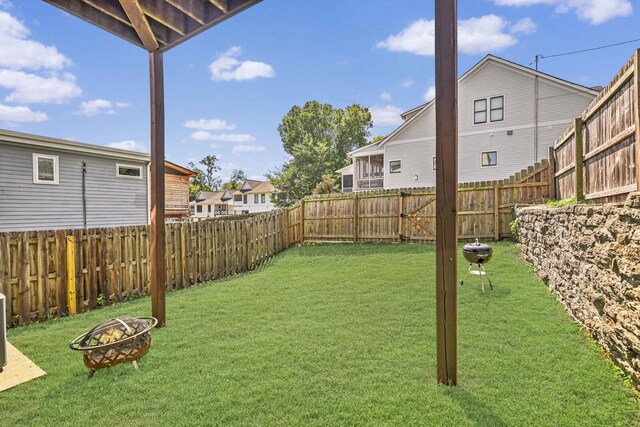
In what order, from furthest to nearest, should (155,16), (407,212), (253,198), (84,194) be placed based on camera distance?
(253,198)
(84,194)
(407,212)
(155,16)

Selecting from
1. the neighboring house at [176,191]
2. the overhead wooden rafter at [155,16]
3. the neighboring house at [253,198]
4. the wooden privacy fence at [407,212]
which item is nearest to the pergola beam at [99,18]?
the overhead wooden rafter at [155,16]

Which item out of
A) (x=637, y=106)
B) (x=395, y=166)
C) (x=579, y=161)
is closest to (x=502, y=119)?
(x=395, y=166)

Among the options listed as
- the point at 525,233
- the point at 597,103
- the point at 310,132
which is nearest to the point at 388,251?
the point at 525,233

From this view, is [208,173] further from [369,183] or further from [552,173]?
[552,173]

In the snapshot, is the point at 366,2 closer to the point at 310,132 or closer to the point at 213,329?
the point at 213,329

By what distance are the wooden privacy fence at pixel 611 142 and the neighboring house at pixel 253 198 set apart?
37317 millimetres

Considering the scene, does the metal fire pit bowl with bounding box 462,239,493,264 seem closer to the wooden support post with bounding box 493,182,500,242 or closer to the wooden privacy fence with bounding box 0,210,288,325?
the wooden support post with bounding box 493,182,500,242

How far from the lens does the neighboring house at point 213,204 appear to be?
48.7 metres

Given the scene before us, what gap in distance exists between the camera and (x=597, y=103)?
4043mm

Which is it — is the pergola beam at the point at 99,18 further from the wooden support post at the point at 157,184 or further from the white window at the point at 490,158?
the white window at the point at 490,158

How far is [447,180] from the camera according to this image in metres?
2.65

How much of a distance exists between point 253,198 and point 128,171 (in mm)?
29877

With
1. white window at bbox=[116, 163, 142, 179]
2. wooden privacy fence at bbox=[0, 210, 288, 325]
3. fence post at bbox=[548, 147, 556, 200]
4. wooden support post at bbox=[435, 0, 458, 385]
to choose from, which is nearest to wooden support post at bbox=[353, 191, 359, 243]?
wooden privacy fence at bbox=[0, 210, 288, 325]

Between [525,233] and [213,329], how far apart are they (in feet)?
22.0
